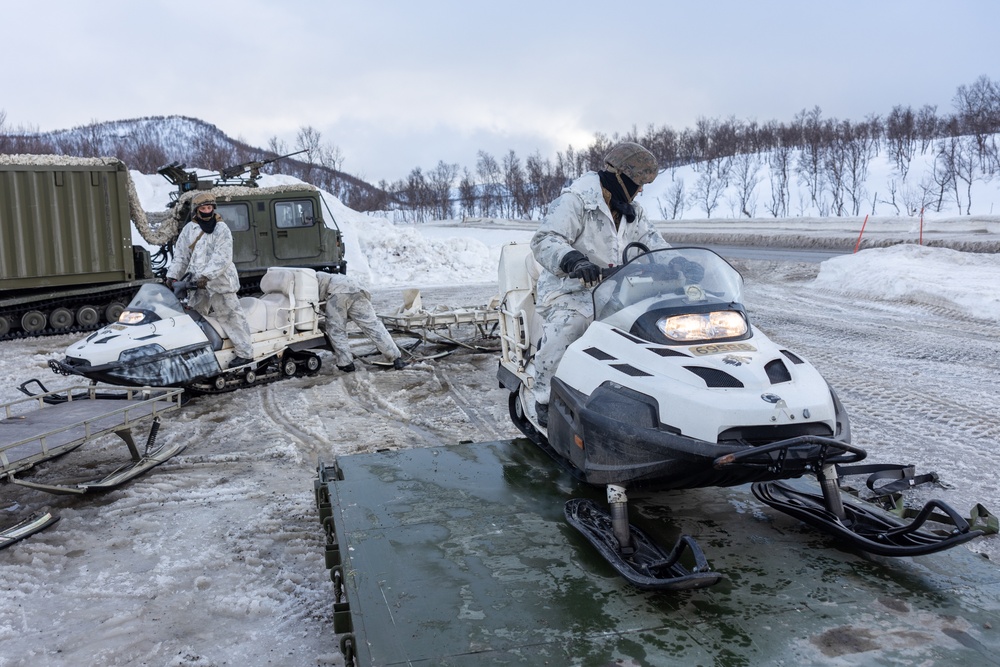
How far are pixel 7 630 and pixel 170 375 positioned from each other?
375 cm

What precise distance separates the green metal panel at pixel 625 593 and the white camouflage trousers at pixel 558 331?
58 centimetres

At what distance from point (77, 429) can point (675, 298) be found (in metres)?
3.51

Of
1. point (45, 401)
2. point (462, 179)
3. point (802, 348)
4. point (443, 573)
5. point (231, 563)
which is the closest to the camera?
point (443, 573)

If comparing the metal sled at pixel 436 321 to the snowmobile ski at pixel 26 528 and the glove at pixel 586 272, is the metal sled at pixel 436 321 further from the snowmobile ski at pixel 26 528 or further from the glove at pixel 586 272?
the glove at pixel 586 272

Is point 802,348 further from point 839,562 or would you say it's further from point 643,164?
point 839,562

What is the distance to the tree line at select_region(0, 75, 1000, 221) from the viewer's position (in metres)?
37.6

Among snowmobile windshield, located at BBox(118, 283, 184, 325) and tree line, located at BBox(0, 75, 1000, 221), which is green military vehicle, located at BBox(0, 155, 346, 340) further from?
tree line, located at BBox(0, 75, 1000, 221)

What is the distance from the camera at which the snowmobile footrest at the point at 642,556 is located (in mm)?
2711

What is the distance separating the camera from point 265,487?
4891 millimetres

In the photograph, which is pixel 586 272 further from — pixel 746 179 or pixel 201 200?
pixel 746 179

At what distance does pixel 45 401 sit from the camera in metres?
5.46

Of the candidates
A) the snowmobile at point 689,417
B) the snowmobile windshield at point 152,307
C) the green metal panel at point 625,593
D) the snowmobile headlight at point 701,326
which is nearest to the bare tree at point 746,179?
the snowmobile windshield at point 152,307

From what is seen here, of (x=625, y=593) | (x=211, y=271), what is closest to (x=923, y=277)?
(x=211, y=271)

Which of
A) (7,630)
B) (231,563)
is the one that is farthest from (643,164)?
(7,630)
